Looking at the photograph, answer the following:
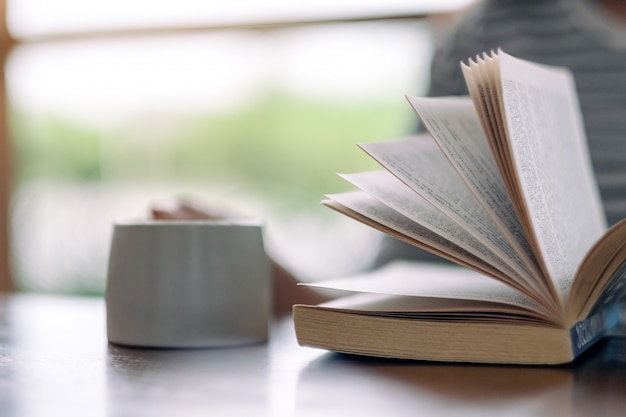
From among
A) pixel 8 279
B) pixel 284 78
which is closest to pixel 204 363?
pixel 284 78

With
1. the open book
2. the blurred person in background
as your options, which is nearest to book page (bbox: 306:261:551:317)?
the open book

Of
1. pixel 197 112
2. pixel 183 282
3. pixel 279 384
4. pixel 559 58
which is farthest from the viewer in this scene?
pixel 197 112

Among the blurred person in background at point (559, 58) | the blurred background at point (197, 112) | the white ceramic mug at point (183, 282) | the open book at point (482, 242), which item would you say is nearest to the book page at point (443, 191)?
the open book at point (482, 242)

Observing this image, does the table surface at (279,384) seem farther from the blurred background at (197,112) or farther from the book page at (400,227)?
the blurred background at (197,112)

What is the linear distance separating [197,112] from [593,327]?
1788 mm

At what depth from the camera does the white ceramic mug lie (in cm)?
65

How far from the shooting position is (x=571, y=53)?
1.33 m

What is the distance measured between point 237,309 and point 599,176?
30.1 inches

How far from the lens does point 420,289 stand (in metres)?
0.66

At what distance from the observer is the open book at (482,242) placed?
0.58 m

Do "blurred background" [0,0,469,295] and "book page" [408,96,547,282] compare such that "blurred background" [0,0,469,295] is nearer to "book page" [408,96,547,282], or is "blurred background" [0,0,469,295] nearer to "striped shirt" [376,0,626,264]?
"striped shirt" [376,0,626,264]

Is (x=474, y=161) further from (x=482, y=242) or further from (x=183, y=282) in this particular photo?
(x=183, y=282)

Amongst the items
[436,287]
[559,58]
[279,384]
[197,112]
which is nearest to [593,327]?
[436,287]

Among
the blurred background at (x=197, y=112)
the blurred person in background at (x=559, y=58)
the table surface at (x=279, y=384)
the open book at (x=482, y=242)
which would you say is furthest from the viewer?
the blurred background at (x=197, y=112)
